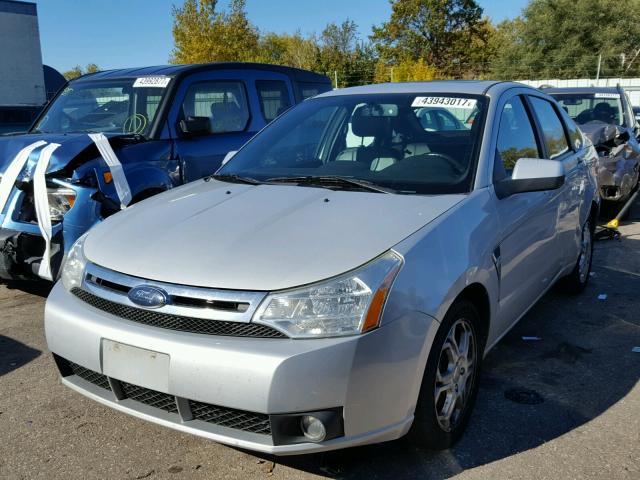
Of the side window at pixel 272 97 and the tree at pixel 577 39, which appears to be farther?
the tree at pixel 577 39

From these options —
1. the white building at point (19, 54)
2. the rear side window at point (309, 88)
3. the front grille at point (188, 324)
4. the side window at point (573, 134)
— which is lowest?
the front grille at point (188, 324)

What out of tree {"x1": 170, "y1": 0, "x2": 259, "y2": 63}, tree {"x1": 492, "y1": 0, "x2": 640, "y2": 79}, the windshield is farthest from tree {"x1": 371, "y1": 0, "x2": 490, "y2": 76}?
the windshield

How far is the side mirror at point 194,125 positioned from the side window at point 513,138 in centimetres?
274

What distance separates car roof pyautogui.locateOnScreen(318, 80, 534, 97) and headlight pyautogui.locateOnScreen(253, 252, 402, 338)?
6.06ft

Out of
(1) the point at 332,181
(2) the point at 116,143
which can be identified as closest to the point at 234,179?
(1) the point at 332,181

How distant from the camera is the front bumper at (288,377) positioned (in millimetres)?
2172

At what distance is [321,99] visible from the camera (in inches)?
167

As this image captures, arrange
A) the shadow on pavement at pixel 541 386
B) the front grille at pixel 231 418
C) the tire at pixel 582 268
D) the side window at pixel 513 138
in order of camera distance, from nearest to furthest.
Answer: the front grille at pixel 231 418 → the shadow on pavement at pixel 541 386 → the side window at pixel 513 138 → the tire at pixel 582 268

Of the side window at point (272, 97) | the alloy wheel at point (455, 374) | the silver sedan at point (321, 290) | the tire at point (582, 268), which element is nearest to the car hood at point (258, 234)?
the silver sedan at point (321, 290)

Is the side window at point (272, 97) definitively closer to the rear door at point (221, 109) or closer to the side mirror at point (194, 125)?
the rear door at point (221, 109)

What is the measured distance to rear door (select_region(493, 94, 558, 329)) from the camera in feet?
10.5

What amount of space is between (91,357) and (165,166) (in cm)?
294

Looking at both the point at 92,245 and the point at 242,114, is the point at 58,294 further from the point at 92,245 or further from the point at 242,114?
the point at 242,114

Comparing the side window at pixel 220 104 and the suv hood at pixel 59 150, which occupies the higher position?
the side window at pixel 220 104
